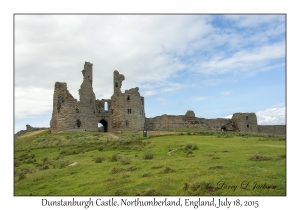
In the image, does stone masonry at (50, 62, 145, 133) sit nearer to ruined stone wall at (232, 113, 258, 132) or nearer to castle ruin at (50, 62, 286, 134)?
castle ruin at (50, 62, 286, 134)

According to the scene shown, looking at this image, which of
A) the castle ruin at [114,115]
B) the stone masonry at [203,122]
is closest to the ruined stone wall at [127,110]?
the castle ruin at [114,115]

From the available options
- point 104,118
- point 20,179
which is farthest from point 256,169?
point 104,118

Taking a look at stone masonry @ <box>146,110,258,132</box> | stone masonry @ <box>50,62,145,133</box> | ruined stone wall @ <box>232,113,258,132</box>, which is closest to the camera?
stone masonry @ <box>50,62,145,133</box>

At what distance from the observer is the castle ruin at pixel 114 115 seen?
54969mm

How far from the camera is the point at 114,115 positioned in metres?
58.7

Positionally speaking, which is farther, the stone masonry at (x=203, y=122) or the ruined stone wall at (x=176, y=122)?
the stone masonry at (x=203, y=122)

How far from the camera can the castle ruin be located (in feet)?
180

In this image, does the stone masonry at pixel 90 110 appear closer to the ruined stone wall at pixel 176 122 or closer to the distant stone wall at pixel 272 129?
the ruined stone wall at pixel 176 122

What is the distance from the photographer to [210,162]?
1744cm

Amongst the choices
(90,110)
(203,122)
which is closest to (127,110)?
(90,110)

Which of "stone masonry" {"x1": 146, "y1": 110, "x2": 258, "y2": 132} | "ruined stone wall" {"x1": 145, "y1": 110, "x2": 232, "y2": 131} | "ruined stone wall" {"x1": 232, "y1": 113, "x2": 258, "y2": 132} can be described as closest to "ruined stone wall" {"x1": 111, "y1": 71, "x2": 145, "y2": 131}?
"ruined stone wall" {"x1": 145, "y1": 110, "x2": 232, "y2": 131}

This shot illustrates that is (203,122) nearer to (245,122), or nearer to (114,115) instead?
(245,122)

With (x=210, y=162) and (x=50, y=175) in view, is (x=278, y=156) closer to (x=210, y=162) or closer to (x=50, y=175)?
(x=210, y=162)

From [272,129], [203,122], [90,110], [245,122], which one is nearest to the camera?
[90,110]
